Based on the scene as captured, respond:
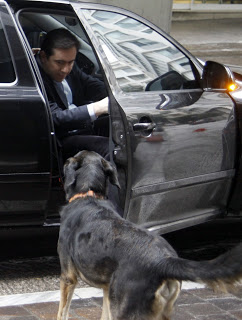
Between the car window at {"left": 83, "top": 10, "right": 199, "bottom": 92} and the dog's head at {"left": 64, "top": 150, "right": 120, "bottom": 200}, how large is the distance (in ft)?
2.92

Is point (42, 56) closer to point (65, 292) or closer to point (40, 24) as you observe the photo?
point (40, 24)

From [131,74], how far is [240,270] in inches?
92.7

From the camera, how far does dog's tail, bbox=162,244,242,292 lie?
3.13 m

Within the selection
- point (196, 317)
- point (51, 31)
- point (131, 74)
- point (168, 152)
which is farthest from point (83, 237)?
point (51, 31)

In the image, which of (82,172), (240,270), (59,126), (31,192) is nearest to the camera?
(240,270)

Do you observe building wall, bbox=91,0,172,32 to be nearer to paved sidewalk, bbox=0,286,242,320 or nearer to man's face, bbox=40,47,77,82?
man's face, bbox=40,47,77,82

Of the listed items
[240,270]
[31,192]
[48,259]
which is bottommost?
[48,259]

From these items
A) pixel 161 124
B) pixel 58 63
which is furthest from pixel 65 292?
pixel 58 63

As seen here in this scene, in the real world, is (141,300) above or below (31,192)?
above

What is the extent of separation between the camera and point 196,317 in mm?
4324

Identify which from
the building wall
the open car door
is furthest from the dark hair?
the building wall

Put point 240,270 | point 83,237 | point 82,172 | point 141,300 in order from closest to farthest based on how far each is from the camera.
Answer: point 240,270 → point 141,300 → point 83,237 → point 82,172

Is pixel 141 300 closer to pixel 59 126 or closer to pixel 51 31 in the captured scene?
pixel 59 126

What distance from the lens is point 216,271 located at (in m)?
3.16
